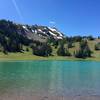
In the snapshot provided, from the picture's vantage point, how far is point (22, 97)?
36719 millimetres

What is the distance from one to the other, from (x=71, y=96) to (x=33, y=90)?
7.40m

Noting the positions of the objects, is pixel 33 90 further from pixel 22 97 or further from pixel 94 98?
pixel 94 98

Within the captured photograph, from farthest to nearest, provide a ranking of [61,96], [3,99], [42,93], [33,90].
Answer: [33,90] < [42,93] < [61,96] < [3,99]

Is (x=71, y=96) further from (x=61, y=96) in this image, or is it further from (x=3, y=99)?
(x=3, y=99)

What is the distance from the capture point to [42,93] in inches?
1604

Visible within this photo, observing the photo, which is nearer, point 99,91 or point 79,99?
point 79,99

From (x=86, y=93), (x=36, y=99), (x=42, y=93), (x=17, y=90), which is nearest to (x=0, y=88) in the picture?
(x=17, y=90)

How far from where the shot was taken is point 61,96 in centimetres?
3825

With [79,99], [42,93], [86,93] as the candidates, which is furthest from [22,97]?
[86,93]

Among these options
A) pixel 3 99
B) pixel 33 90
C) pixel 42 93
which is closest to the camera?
pixel 3 99

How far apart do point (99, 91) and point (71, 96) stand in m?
7.24

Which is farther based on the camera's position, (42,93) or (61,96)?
(42,93)

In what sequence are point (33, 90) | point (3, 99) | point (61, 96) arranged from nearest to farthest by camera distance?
1. point (3, 99)
2. point (61, 96)
3. point (33, 90)

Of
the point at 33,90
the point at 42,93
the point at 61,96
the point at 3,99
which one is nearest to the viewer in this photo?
the point at 3,99
